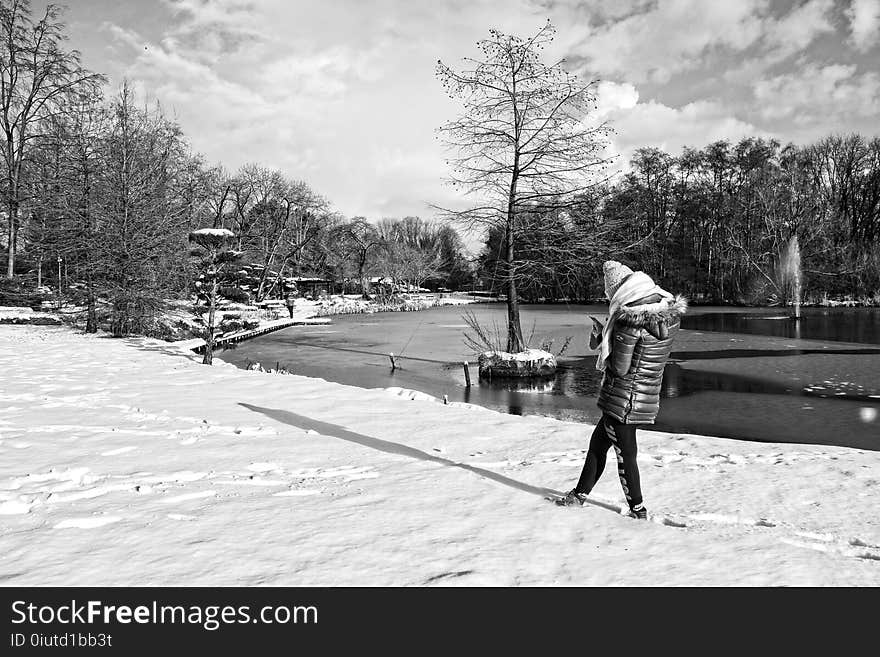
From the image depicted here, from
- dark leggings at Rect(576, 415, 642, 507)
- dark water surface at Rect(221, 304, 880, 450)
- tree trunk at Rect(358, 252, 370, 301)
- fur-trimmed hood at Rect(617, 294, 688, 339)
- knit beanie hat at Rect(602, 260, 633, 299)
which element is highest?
tree trunk at Rect(358, 252, 370, 301)

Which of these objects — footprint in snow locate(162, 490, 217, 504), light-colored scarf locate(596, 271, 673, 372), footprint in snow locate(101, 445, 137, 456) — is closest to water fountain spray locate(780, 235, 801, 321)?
light-colored scarf locate(596, 271, 673, 372)

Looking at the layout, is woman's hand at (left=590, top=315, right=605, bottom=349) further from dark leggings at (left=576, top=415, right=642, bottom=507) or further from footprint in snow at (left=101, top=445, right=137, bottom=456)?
footprint in snow at (left=101, top=445, right=137, bottom=456)

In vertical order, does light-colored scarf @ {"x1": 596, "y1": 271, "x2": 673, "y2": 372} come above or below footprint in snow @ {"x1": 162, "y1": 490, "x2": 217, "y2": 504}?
above

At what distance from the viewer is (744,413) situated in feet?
33.4

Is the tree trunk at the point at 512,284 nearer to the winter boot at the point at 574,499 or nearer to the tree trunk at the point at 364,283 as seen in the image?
the winter boot at the point at 574,499

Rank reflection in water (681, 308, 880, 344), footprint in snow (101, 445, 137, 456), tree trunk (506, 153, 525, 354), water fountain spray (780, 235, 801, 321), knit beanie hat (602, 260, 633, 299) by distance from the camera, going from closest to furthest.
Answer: knit beanie hat (602, 260, 633, 299)
footprint in snow (101, 445, 137, 456)
tree trunk (506, 153, 525, 354)
reflection in water (681, 308, 880, 344)
water fountain spray (780, 235, 801, 321)

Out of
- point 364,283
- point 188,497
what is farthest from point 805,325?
point 364,283

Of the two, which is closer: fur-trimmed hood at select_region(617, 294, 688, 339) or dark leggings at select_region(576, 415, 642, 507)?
fur-trimmed hood at select_region(617, 294, 688, 339)

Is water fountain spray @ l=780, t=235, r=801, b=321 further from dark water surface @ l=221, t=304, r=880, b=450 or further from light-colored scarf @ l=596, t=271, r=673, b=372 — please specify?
light-colored scarf @ l=596, t=271, r=673, b=372

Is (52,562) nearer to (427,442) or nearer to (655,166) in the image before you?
(427,442)

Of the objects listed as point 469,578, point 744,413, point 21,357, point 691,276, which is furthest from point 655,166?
point 469,578

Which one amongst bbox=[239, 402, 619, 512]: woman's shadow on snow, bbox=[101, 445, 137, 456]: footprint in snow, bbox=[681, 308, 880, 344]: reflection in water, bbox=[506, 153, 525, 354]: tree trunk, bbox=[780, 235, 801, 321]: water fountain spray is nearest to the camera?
bbox=[239, 402, 619, 512]: woman's shadow on snow

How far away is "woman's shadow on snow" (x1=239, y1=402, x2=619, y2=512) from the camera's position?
4.18m

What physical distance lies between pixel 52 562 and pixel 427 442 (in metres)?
3.44
